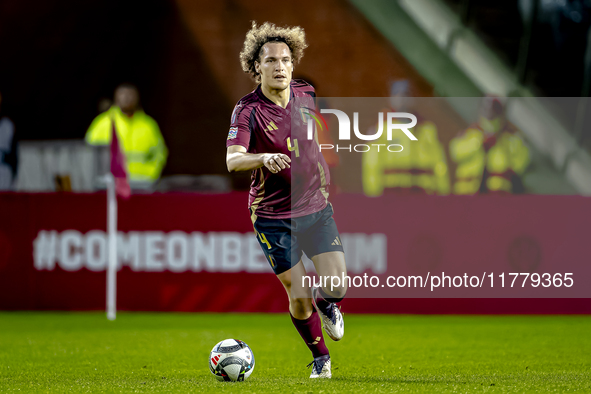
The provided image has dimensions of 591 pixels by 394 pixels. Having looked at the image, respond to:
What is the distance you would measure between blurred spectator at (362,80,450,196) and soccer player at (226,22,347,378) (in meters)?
4.12

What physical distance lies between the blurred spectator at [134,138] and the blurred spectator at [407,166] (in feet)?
9.00

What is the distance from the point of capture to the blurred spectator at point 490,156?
9820 millimetres

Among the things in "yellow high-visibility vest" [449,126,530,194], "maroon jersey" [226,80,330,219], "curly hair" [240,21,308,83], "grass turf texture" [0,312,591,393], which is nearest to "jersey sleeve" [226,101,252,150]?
"maroon jersey" [226,80,330,219]

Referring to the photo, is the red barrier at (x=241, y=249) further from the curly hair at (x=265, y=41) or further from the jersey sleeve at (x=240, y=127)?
the jersey sleeve at (x=240, y=127)

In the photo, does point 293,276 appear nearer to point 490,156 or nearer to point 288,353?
point 288,353

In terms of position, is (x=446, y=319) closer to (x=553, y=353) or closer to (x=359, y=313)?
(x=359, y=313)

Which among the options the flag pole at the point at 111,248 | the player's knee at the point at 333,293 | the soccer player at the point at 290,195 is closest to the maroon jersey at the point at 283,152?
the soccer player at the point at 290,195

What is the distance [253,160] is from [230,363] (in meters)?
1.36

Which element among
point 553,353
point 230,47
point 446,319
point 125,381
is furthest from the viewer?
point 230,47

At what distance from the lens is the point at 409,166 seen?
32.5 feet

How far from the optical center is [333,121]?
9.99 metres

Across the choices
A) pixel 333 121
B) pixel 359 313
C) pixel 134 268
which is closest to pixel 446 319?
pixel 359 313

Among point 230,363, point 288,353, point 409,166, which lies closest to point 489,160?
point 409,166

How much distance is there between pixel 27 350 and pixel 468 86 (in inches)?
317
